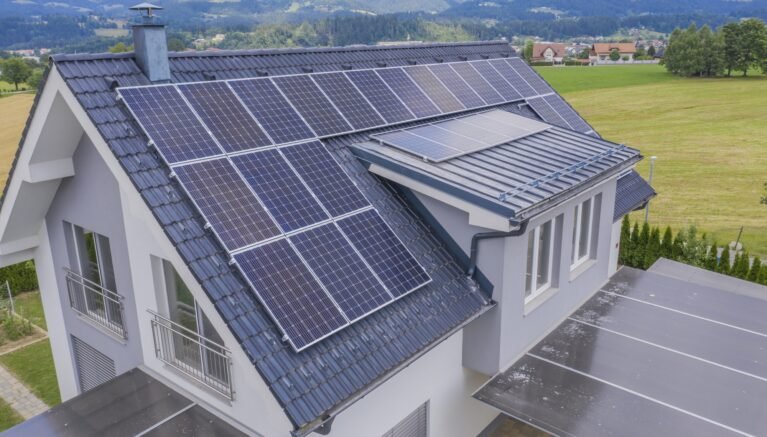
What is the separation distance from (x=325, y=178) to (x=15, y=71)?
144 meters

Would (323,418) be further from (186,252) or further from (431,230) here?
(431,230)

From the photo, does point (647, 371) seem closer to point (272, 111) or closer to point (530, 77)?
point (272, 111)

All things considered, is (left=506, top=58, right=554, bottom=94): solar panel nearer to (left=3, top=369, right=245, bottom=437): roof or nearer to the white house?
the white house

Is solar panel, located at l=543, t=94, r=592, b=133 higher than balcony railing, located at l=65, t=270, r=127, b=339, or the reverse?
solar panel, located at l=543, t=94, r=592, b=133

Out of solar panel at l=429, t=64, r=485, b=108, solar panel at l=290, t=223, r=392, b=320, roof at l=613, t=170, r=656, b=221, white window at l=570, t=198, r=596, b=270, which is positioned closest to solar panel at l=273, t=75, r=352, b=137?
solar panel at l=290, t=223, r=392, b=320

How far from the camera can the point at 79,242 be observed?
1320 cm

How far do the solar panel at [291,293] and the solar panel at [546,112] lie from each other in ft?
41.4

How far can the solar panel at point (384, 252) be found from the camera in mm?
10180

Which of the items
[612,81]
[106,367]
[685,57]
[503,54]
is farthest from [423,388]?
[685,57]

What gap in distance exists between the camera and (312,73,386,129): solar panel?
13391mm

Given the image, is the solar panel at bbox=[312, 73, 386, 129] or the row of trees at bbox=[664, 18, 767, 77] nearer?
the solar panel at bbox=[312, 73, 386, 129]

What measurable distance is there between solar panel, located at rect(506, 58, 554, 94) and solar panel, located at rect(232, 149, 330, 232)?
13.0 m

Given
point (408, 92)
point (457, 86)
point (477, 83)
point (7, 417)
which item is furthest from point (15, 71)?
point (408, 92)

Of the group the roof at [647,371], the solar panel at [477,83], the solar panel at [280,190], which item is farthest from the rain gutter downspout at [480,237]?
the solar panel at [477,83]
